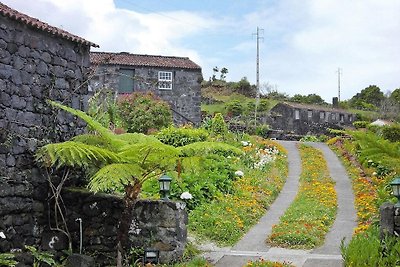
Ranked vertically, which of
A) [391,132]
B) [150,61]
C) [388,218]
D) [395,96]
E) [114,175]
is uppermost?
[150,61]

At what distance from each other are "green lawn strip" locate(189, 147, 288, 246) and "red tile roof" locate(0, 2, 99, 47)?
403 cm

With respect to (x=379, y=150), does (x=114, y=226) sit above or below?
below

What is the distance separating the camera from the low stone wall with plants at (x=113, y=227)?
8539 millimetres

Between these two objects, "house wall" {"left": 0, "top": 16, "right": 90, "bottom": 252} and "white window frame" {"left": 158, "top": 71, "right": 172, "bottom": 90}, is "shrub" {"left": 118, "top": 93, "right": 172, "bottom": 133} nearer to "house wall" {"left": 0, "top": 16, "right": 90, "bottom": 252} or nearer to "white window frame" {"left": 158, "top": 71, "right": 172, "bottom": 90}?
"white window frame" {"left": 158, "top": 71, "right": 172, "bottom": 90}

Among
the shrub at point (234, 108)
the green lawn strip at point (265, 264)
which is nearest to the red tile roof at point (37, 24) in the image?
the green lawn strip at point (265, 264)

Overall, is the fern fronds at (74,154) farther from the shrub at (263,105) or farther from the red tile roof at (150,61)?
the shrub at (263,105)

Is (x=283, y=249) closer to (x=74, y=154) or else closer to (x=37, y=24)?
(x=74, y=154)

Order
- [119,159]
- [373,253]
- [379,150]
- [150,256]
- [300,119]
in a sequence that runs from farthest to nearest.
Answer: [300,119] < [150,256] < [119,159] < [373,253] < [379,150]

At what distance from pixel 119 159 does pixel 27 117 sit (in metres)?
1.54

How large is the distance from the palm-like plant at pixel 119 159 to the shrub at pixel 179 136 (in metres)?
10.2

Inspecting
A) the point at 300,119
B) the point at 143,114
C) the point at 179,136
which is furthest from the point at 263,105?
Answer: the point at 179,136

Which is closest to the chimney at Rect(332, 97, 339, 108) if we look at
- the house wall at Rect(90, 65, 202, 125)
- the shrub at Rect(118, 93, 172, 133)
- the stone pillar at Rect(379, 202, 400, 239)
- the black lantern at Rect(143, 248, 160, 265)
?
the house wall at Rect(90, 65, 202, 125)

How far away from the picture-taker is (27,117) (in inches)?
321

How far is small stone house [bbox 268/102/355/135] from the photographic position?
39.2 meters
